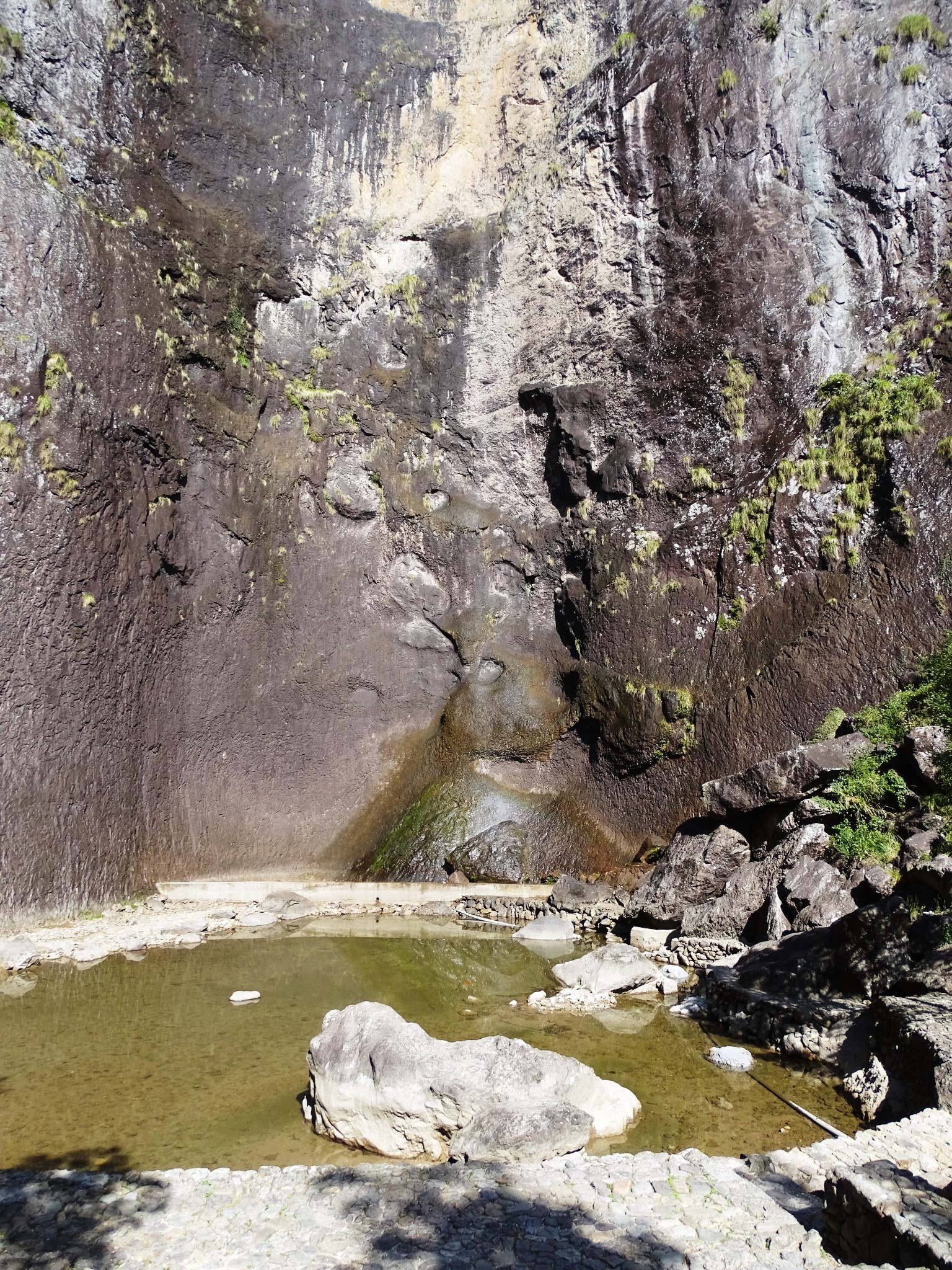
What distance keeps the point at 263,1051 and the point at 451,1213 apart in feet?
14.2

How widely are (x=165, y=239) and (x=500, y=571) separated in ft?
32.5

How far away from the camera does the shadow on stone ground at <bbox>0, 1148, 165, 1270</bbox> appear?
445cm

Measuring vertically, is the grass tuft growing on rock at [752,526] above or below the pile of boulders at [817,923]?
above

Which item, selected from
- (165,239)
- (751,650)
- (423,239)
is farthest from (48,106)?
(751,650)

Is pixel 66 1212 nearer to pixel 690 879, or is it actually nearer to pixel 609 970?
pixel 609 970

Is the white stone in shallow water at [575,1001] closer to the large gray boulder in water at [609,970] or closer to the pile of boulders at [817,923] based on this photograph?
the large gray boulder in water at [609,970]

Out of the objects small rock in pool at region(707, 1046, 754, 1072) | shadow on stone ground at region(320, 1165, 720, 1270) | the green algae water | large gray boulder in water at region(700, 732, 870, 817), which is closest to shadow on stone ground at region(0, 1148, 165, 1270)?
the green algae water

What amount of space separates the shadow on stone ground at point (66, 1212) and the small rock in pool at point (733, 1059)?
5210mm

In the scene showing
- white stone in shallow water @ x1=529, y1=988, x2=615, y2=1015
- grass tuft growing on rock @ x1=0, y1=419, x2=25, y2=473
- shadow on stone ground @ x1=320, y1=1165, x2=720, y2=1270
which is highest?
grass tuft growing on rock @ x1=0, y1=419, x2=25, y2=473

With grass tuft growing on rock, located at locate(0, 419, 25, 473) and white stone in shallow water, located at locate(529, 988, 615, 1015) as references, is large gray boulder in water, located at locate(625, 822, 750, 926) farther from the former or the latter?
grass tuft growing on rock, located at locate(0, 419, 25, 473)

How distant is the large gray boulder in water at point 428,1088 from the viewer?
6402mm

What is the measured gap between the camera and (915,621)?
46.8ft

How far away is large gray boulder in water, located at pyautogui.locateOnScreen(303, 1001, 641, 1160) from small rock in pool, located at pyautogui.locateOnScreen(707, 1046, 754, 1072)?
5.17 feet

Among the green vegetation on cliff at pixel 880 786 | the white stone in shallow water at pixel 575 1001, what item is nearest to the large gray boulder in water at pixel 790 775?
the green vegetation on cliff at pixel 880 786
